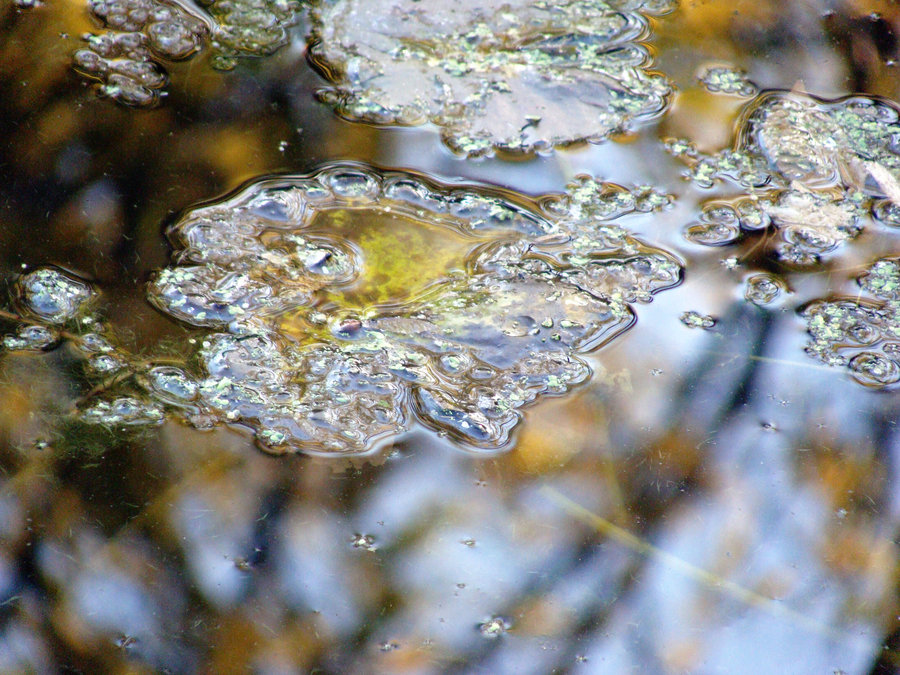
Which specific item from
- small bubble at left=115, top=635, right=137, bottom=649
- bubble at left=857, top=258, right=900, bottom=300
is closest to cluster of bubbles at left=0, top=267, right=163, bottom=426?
small bubble at left=115, top=635, right=137, bottom=649

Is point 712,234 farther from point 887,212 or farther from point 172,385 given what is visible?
point 172,385

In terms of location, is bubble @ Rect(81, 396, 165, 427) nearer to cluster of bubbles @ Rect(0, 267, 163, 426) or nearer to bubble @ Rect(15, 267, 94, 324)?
cluster of bubbles @ Rect(0, 267, 163, 426)

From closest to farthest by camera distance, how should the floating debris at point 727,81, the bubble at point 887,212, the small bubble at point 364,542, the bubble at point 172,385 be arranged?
1. the small bubble at point 364,542
2. the bubble at point 172,385
3. the bubble at point 887,212
4. the floating debris at point 727,81

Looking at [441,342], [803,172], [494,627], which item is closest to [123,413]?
[441,342]

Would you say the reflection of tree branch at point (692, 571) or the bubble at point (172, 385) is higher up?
the bubble at point (172, 385)

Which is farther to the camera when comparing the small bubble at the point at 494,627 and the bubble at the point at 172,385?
the bubble at the point at 172,385

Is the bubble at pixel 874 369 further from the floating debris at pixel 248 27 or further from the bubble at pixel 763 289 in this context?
the floating debris at pixel 248 27

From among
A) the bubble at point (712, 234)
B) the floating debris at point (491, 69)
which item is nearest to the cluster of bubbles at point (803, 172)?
the bubble at point (712, 234)

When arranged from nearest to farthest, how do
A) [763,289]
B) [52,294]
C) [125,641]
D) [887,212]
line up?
[125,641] < [52,294] < [763,289] < [887,212]
